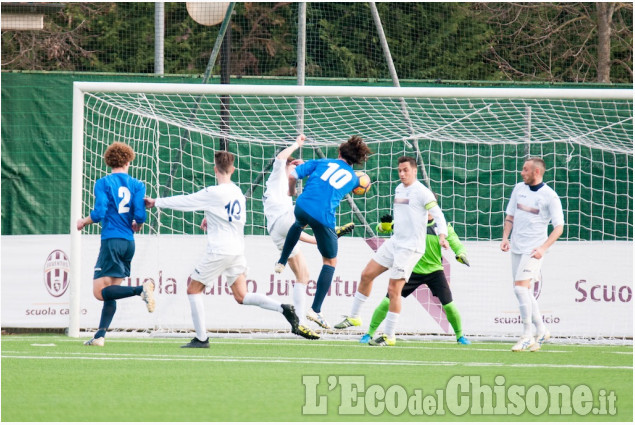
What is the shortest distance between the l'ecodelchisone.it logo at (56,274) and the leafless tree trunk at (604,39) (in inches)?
476

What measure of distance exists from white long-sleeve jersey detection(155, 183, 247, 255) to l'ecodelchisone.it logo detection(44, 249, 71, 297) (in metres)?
3.76

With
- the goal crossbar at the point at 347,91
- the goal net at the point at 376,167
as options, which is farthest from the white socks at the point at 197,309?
the goal net at the point at 376,167

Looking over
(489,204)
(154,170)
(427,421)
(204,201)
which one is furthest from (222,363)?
(489,204)

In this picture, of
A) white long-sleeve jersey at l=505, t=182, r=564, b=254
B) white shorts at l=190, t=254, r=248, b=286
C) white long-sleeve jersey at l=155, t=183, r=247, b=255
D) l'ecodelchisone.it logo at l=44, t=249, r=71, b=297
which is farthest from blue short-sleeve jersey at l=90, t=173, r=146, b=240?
white long-sleeve jersey at l=505, t=182, r=564, b=254

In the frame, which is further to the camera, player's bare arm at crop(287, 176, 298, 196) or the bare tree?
the bare tree

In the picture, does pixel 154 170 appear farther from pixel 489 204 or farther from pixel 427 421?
pixel 427 421

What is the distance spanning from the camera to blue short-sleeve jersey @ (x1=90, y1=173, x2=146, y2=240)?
9312 millimetres

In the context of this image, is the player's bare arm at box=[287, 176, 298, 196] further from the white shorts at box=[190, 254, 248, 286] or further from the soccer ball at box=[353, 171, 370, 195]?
the white shorts at box=[190, 254, 248, 286]

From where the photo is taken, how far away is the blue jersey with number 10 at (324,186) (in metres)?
9.94

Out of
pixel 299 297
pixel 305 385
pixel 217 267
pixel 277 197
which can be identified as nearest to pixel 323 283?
pixel 299 297

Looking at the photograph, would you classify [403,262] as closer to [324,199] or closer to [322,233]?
[322,233]

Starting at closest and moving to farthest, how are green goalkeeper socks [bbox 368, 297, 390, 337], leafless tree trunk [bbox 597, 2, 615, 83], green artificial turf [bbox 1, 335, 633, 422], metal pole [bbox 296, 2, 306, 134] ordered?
green artificial turf [bbox 1, 335, 633, 422], green goalkeeper socks [bbox 368, 297, 390, 337], metal pole [bbox 296, 2, 306, 134], leafless tree trunk [bbox 597, 2, 615, 83]

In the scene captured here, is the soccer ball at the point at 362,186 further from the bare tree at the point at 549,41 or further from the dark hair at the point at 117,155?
the bare tree at the point at 549,41

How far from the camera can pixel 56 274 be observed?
12.5 metres
